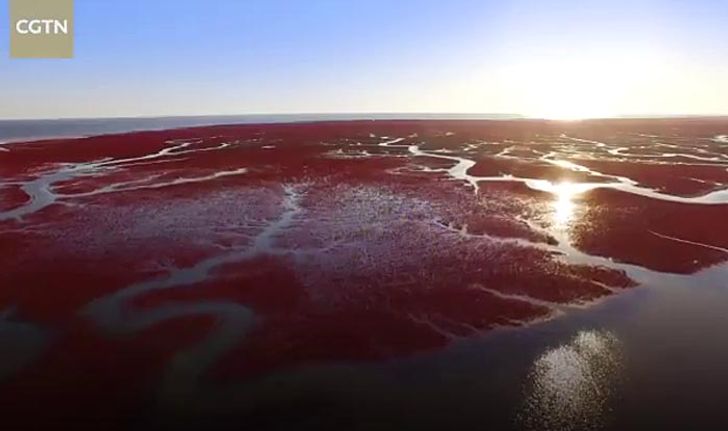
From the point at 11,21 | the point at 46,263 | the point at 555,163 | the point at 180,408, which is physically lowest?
the point at 180,408

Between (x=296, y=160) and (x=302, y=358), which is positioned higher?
(x=296, y=160)

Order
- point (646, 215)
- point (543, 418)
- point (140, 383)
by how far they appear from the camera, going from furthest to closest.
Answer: point (646, 215), point (140, 383), point (543, 418)

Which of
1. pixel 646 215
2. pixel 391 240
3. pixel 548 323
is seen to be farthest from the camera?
pixel 646 215

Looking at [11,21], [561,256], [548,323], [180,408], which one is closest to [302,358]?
[180,408]

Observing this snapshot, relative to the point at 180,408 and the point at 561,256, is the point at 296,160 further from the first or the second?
the point at 180,408

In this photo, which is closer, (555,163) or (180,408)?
(180,408)

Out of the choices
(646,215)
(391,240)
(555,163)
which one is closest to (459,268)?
(391,240)

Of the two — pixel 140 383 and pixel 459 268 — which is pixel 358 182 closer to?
pixel 459 268
